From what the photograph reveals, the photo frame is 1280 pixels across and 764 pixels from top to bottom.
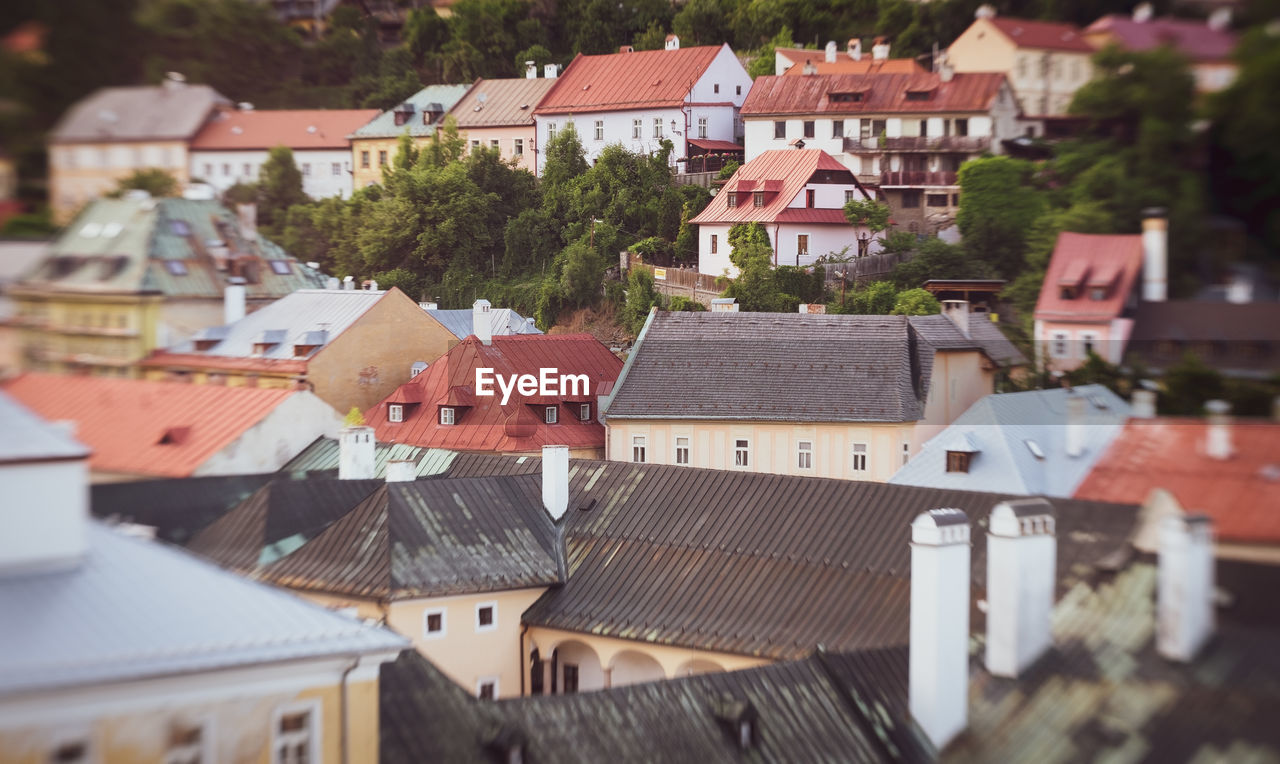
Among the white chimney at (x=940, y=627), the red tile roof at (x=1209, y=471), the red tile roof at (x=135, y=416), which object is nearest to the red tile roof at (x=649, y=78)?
the white chimney at (x=940, y=627)

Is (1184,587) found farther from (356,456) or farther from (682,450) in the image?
(682,450)

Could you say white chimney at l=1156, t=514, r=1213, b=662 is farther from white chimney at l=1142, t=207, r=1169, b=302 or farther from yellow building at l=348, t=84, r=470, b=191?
yellow building at l=348, t=84, r=470, b=191

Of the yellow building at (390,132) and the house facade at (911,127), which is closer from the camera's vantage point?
the house facade at (911,127)

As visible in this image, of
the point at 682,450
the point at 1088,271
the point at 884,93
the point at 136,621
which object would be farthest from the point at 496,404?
the point at 1088,271

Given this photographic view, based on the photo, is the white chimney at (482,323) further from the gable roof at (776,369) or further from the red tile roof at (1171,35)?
the red tile roof at (1171,35)

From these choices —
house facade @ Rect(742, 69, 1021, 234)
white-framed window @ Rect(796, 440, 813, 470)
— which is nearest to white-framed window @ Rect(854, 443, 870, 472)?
white-framed window @ Rect(796, 440, 813, 470)
